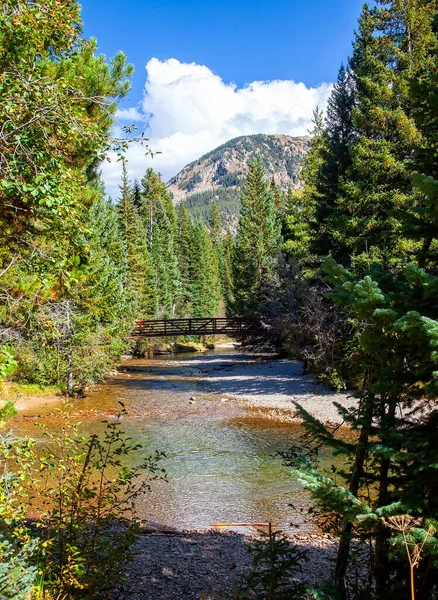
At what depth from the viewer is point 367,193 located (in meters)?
15.2

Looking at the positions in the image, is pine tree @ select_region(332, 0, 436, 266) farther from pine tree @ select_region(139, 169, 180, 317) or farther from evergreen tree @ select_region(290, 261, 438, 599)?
pine tree @ select_region(139, 169, 180, 317)

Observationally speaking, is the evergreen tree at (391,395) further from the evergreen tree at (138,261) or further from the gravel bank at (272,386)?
the evergreen tree at (138,261)

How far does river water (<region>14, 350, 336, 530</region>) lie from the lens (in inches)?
316

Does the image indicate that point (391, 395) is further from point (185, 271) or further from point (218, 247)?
point (218, 247)

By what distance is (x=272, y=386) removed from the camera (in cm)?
1959

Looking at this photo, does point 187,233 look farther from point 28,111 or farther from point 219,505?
point 28,111

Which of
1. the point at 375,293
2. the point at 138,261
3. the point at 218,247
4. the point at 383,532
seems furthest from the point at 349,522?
the point at 218,247

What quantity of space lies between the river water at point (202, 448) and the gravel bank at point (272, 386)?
3.03 feet

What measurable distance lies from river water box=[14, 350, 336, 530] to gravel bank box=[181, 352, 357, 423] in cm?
92

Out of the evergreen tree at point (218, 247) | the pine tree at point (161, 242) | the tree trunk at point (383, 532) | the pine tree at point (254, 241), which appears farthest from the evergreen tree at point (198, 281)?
the tree trunk at point (383, 532)

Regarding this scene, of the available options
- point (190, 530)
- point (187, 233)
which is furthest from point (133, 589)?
point (187, 233)

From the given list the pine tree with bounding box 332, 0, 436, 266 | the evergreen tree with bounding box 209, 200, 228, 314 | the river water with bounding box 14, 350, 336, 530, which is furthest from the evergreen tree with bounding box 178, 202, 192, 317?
the pine tree with bounding box 332, 0, 436, 266

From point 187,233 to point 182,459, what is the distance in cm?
4288

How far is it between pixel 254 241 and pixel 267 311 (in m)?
9.50
